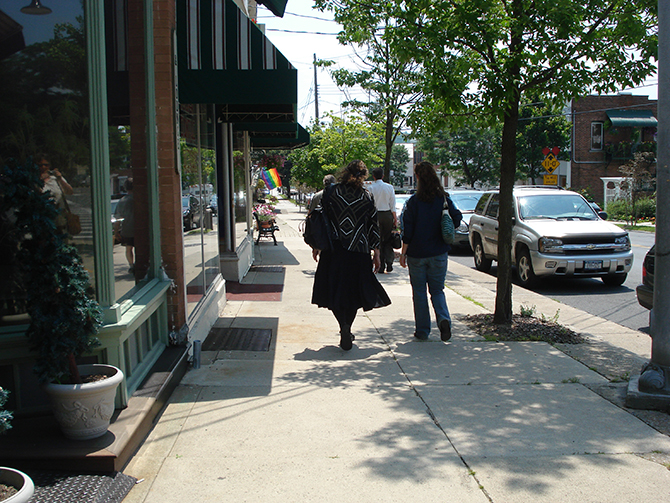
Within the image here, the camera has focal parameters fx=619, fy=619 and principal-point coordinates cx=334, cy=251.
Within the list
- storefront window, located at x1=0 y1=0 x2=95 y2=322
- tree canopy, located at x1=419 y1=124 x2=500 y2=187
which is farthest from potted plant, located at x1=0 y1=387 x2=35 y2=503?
tree canopy, located at x1=419 y1=124 x2=500 y2=187

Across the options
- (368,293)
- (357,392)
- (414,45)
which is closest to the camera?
(357,392)

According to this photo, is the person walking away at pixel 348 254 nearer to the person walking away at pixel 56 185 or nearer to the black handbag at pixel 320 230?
the black handbag at pixel 320 230

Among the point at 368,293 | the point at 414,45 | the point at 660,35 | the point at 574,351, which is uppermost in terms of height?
the point at 414,45

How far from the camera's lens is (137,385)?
14.4ft

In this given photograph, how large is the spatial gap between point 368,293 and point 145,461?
3.07 metres

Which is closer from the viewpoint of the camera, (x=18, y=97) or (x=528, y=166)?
(x=18, y=97)

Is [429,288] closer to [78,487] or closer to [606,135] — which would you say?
[78,487]

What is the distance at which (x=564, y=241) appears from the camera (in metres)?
10.9

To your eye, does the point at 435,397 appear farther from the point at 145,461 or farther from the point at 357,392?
the point at 145,461

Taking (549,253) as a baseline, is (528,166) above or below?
above

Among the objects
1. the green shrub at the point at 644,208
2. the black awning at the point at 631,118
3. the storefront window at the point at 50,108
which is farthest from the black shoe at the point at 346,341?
the black awning at the point at 631,118

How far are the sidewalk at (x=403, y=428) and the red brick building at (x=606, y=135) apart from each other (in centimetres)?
3871

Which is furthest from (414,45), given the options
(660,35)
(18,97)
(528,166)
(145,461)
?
(528,166)

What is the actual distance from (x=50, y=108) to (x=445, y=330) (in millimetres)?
4517
